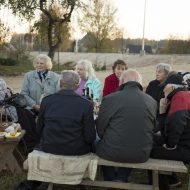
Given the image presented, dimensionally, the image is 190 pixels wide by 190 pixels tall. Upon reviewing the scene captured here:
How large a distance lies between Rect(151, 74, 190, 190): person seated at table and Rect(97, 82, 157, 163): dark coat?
26cm

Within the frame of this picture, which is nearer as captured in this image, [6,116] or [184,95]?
[184,95]

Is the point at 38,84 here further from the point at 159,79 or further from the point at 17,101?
the point at 159,79

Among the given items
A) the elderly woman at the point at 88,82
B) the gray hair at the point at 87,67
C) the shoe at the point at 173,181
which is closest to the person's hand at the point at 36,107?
the elderly woman at the point at 88,82

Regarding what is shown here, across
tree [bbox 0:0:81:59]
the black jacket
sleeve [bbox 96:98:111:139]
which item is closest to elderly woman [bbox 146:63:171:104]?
the black jacket

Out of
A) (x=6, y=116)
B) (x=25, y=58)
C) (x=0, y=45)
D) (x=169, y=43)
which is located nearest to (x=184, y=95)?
(x=6, y=116)

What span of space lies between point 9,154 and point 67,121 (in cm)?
121

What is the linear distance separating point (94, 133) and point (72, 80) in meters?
0.60

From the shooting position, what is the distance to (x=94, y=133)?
14.7 ft

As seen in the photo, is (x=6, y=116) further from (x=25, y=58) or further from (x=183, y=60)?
(x=183, y=60)

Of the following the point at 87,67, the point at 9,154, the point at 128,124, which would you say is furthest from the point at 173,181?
the point at 87,67

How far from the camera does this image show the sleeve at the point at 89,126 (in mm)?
4398

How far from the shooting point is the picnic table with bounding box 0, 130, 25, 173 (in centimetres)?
501

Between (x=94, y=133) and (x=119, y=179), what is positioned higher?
(x=94, y=133)

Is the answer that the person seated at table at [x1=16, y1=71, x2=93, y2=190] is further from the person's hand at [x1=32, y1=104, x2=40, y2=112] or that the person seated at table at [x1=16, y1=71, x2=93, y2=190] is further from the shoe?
the person's hand at [x1=32, y1=104, x2=40, y2=112]
